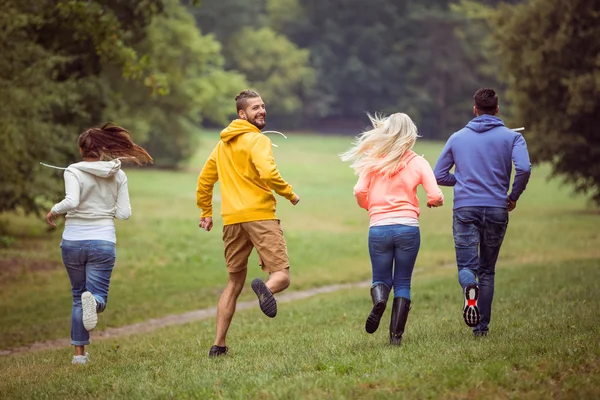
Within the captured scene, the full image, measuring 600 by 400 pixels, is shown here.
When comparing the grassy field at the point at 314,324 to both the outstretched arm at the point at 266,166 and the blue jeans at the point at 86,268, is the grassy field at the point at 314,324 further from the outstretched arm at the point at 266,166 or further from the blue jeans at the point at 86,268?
the outstretched arm at the point at 266,166

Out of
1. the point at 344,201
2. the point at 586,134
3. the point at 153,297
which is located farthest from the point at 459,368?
the point at 344,201

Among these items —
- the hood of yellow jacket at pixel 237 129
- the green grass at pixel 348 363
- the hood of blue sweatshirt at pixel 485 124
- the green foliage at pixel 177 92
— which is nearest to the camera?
the green grass at pixel 348 363

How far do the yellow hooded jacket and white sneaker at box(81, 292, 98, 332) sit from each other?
4.37 feet

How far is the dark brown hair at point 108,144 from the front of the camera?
25.2 ft

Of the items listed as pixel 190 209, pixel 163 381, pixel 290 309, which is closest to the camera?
pixel 163 381

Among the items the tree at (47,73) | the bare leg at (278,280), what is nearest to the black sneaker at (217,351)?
the bare leg at (278,280)

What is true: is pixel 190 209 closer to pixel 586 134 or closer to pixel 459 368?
pixel 586 134

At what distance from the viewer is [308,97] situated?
90.3m

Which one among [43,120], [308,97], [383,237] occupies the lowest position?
[383,237]

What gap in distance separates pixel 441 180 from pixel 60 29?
47.6 feet

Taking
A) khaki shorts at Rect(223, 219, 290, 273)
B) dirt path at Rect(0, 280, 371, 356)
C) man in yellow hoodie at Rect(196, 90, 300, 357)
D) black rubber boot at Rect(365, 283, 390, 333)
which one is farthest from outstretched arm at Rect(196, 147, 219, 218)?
dirt path at Rect(0, 280, 371, 356)

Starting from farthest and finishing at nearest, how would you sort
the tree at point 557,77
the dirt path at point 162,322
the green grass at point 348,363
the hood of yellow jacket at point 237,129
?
1. the tree at point 557,77
2. the dirt path at point 162,322
3. the hood of yellow jacket at point 237,129
4. the green grass at point 348,363

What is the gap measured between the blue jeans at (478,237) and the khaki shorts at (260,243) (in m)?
1.60

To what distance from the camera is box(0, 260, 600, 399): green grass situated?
5.54m
